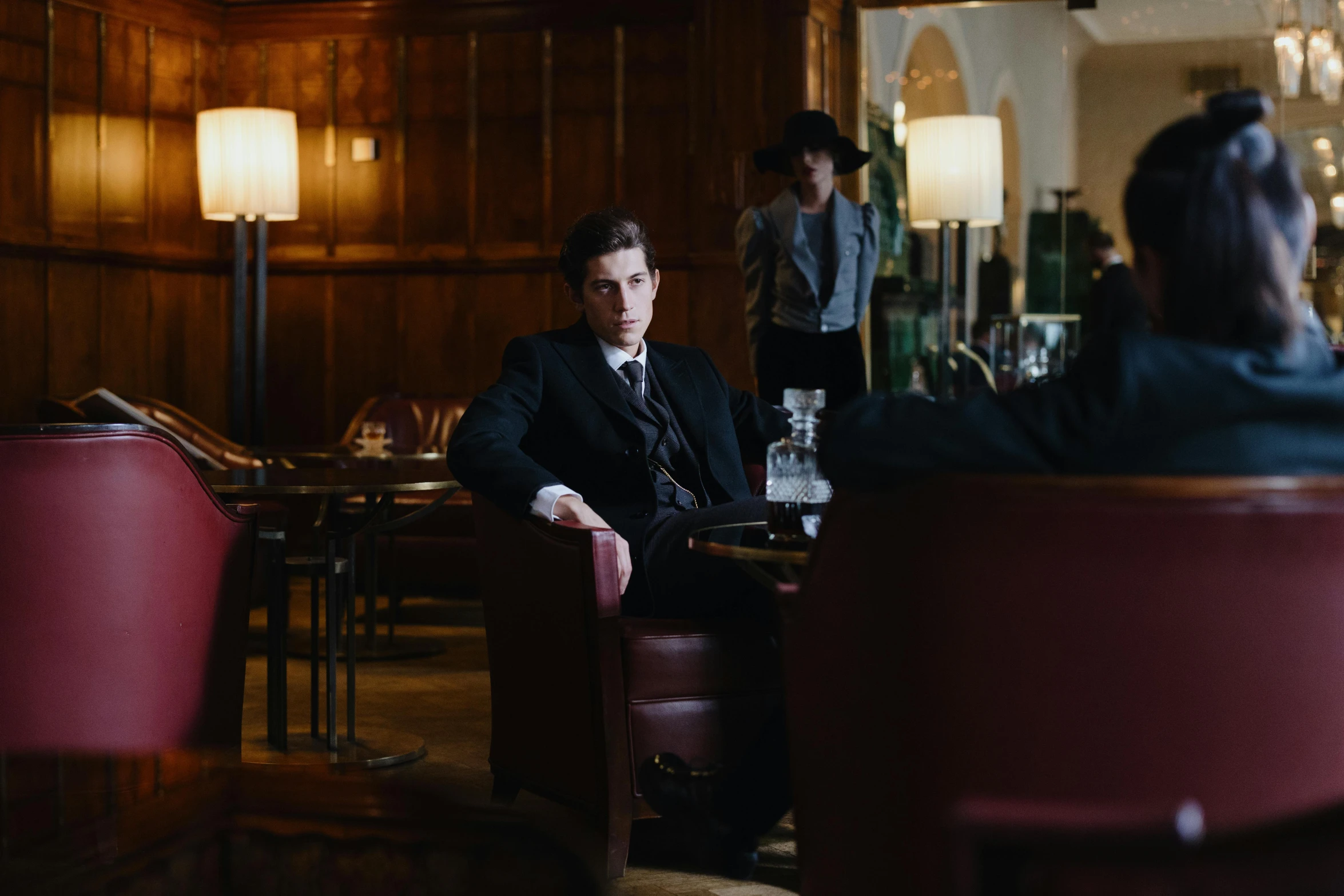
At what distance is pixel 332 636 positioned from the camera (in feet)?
11.2

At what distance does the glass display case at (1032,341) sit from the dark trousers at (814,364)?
7.50 feet

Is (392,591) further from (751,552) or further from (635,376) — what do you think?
(751,552)

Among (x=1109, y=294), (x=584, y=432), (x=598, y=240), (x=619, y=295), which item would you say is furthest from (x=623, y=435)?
(x=1109, y=294)

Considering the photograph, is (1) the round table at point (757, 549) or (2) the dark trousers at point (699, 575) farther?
(2) the dark trousers at point (699, 575)

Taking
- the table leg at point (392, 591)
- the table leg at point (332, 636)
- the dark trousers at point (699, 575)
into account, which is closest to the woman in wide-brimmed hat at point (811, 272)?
the table leg at point (392, 591)

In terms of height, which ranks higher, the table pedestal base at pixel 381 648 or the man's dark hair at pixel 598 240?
the man's dark hair at pixel 598 240

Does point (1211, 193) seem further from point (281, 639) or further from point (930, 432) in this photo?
point (281, 639)

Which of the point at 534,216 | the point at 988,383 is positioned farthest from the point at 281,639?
the point at 988,383

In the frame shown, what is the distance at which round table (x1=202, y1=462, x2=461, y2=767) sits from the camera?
3.32m

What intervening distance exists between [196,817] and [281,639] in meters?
2.42

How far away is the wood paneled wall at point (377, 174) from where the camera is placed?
6852mm

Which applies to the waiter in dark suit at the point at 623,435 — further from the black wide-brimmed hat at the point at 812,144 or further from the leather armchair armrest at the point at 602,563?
the black wide-brimmed hat at the point at 812,144

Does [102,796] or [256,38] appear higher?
[256,38]

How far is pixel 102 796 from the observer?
117 centimetres
